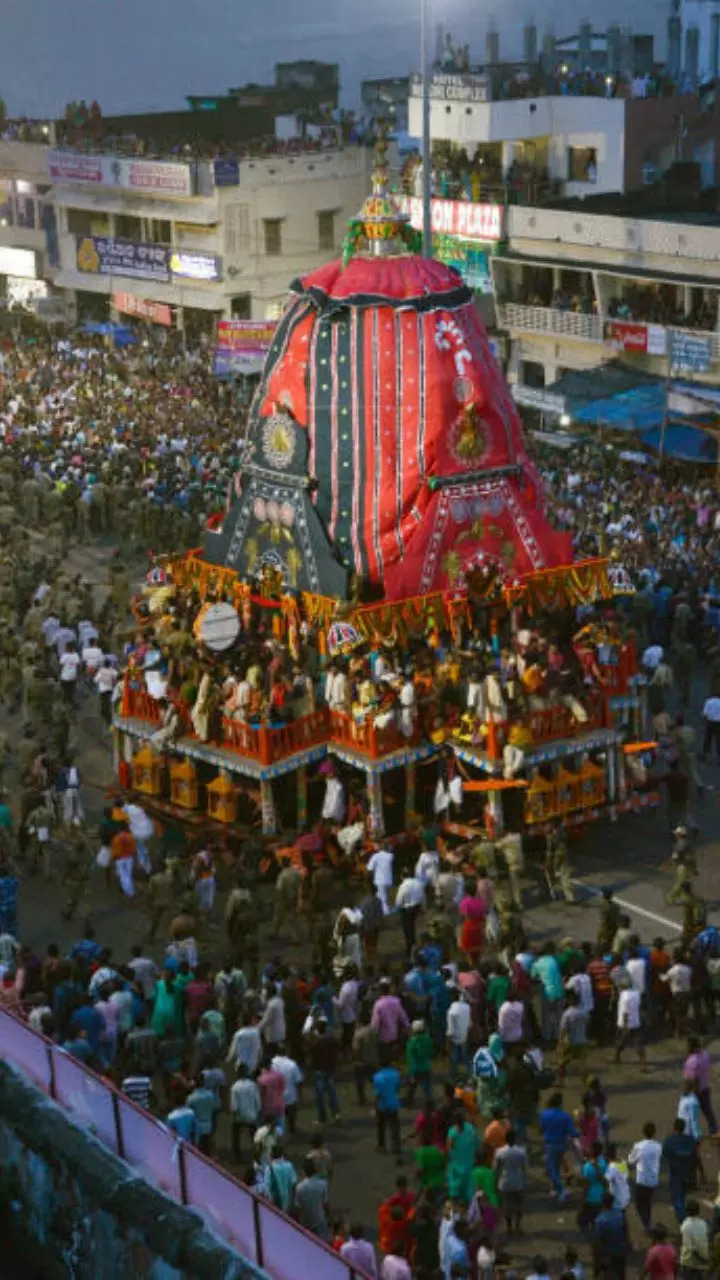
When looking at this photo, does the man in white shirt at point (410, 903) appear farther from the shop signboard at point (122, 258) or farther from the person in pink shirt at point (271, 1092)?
the shop signboard at point (122, 258)

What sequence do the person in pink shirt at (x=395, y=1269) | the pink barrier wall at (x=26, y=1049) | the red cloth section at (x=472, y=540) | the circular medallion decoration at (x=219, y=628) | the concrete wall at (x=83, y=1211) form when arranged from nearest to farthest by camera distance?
the person in pink shirt at (x=395, y=1269)
the concrete wall at (x=83, y=1211)
the pink barrier wall at (x=26, y=1049)
the circular medallion decoration at (x=219, y=628)
the red cloth section at (x=472, y=540)

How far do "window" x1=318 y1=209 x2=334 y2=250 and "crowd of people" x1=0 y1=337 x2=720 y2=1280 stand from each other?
980 inches

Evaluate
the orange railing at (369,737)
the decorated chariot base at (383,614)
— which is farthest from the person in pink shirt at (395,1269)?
the orange railing at (369,737)

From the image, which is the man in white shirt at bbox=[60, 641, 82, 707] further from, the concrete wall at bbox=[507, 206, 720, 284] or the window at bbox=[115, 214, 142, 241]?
A: the window at bbox=[115, 214, 142, 241]

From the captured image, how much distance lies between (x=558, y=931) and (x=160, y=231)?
36.0 meters

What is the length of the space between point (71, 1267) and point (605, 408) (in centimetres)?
2451

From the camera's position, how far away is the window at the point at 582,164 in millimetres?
50688

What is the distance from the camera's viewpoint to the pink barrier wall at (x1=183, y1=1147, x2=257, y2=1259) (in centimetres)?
1586

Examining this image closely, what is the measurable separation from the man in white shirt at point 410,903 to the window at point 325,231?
3522 centimetres

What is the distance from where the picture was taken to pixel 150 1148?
1708 centimetres

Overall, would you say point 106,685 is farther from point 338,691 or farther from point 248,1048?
point 248,1048

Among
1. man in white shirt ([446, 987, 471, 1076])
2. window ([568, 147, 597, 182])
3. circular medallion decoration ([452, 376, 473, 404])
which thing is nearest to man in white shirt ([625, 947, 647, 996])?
man in white shirt ([446, 987, 471, 1076])

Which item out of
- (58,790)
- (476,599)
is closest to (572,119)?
(476,599)

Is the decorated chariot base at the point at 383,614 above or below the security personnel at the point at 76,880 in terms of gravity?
above
